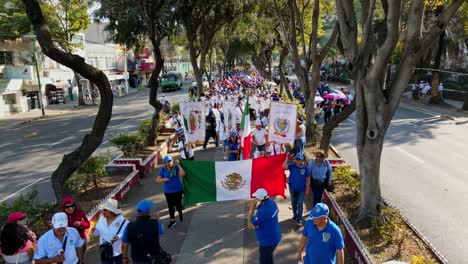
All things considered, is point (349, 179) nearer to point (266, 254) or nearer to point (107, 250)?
point (266, 254)

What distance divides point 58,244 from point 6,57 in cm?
3245

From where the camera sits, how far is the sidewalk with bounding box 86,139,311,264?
269 inches

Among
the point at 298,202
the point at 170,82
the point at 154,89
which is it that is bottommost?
the point at 298,202

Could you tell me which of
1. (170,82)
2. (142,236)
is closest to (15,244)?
(142,236)

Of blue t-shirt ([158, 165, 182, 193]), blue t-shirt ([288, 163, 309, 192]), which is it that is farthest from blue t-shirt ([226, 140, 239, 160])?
blue t-shirt ([288, 163, 309, 192])

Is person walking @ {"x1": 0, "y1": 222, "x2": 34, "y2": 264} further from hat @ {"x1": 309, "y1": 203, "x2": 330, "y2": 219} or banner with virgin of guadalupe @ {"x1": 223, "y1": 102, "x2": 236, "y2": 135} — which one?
banner with virgin of guadalupe @ {"x1": 223, "y1": 102, "x2": 236, "y2": 135}

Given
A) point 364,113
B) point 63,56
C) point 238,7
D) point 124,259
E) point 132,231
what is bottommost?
point 124,259

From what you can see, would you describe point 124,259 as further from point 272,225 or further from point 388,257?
point 388,257

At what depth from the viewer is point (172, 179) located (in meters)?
7.71

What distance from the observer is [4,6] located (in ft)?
99.5

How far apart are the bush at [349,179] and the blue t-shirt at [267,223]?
12.7 feet

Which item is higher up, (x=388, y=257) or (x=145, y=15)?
(x=145, y=15)

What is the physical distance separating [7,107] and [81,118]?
305 inches

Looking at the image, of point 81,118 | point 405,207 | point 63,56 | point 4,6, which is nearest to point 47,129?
point 81,118
